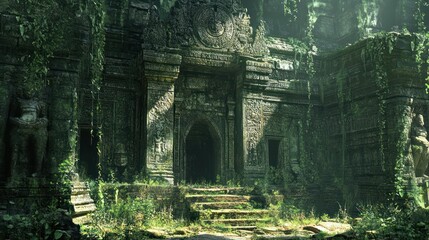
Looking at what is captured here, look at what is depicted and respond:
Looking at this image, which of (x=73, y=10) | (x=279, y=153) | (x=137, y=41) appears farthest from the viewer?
(x=279, y=153)

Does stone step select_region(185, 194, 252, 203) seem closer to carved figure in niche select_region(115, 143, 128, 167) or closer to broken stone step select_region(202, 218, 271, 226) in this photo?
broken stone step select_region(202, 218, 271, 226)

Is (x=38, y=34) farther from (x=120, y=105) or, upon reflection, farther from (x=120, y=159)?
(x=120, y=159)

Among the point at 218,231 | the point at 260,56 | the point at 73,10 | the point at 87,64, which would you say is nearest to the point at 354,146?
the point at 260,56

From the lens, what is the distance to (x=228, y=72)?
44.2 ft

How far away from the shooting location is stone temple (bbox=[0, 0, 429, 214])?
38.6 ft

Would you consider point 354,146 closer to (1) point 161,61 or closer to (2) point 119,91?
(1) point 161,61

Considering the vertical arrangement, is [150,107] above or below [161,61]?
below

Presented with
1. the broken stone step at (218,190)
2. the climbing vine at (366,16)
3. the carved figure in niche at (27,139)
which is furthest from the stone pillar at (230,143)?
the climbing vine at (366,16)

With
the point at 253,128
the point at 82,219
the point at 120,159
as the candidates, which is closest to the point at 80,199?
the point at 82,219

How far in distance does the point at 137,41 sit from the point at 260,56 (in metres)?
3.84

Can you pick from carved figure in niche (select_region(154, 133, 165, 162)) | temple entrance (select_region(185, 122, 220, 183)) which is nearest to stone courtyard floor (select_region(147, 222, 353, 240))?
carved figure in niche (select_region(154, 133, 165, 162))

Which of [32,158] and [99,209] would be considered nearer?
[32,158]

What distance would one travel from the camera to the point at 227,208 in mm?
10367

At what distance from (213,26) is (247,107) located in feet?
8.90
